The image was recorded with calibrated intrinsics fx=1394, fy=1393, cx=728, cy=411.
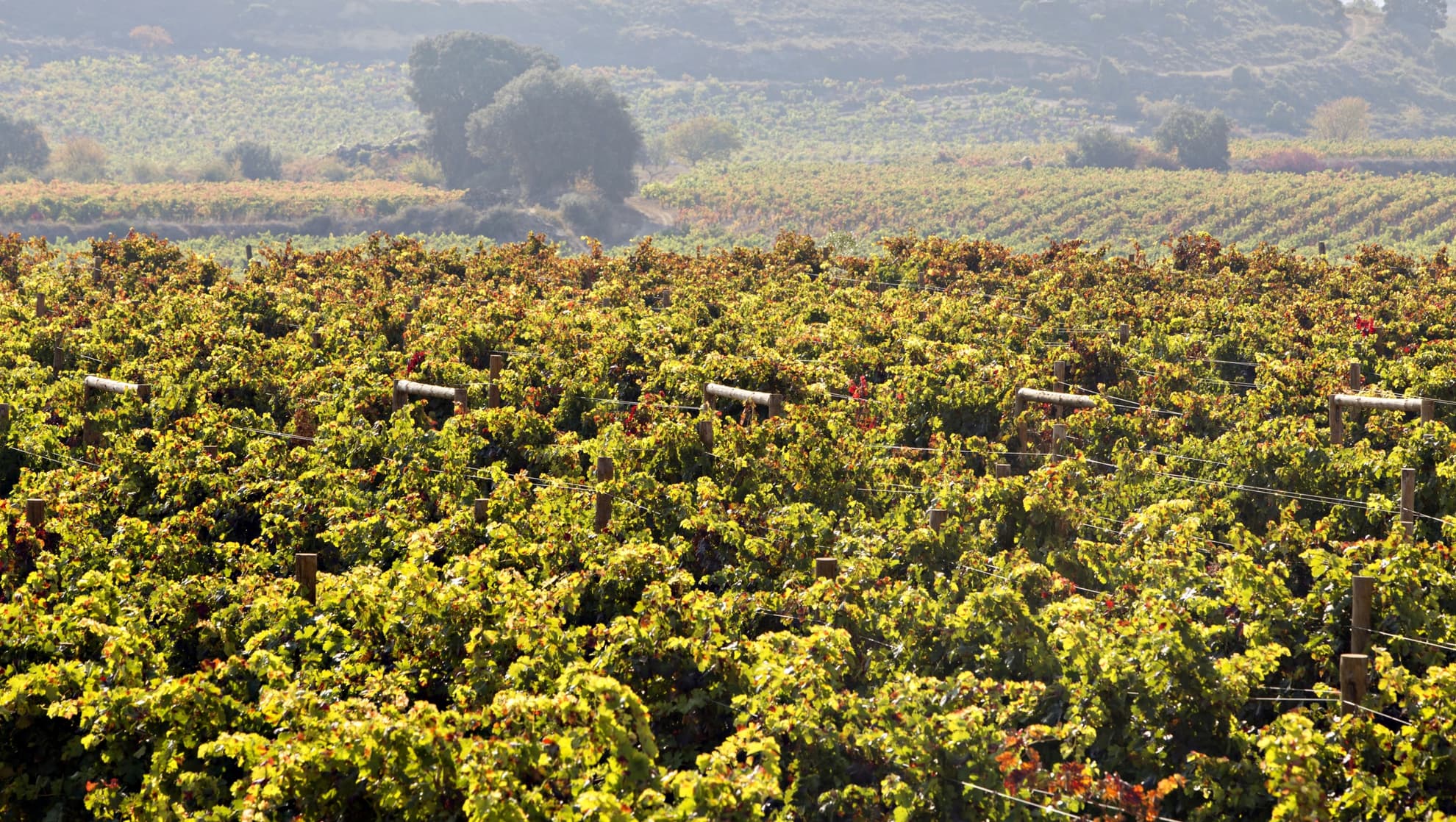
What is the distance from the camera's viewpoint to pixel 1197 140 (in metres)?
91.4

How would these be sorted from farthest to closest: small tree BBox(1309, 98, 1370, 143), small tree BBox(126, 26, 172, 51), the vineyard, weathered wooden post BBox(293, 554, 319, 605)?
1. small tree BBox(126, 26, 172, 51)
2. small tree BBox(1309, 98, 1370, 143)
3. weathered wooden post BBox(293, 554, 319, 605)
4. the vineyard

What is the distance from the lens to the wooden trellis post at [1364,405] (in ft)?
39.1

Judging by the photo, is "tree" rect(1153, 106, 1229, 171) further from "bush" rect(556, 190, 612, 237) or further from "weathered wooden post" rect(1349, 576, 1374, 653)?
"weathered wooden post" rect(1349, 576, 1374, 653)

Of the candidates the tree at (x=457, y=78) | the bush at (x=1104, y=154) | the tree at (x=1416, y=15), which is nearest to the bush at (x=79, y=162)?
the tree at (x=457, y=78)

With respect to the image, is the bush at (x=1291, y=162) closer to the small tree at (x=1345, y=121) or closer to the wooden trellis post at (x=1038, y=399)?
the small tree at (x=1345, y=121)

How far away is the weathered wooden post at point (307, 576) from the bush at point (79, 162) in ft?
295

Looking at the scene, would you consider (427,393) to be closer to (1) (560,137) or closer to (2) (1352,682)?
(2) (1352,682)

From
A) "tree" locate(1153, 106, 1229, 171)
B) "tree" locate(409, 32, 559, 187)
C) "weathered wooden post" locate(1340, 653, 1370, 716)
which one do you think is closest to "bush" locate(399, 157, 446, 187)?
"tree" locate(409, 32, 559, 187)

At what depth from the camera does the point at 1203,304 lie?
20.1 meters

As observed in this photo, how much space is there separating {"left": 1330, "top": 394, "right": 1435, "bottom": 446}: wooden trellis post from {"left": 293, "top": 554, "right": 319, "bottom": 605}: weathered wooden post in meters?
8.29

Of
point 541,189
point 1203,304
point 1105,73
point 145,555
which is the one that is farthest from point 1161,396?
point 1105,73

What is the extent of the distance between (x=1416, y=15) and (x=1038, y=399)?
17660 cm

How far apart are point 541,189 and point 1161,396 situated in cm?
7207

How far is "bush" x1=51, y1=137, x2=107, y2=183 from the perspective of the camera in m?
90.1
